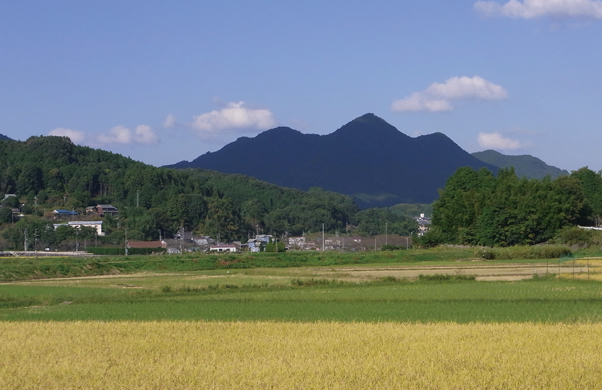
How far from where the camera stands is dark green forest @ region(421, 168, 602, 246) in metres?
82.8

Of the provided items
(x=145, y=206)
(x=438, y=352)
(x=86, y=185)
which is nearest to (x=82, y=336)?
(x=438, y=352)

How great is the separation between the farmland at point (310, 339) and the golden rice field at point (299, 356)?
0.04 m

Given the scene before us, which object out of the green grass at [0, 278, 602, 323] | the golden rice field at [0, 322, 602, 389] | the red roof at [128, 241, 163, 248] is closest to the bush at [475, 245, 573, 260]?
the green grass at [0, 278, 602, 323]

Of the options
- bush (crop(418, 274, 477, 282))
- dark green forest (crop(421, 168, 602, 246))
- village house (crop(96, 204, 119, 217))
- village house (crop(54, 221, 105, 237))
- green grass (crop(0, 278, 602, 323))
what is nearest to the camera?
green grass (crop(0, 278, 602, 323))

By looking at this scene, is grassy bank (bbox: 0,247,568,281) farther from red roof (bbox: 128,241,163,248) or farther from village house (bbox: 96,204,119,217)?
village house (bbox: 96,204,119,217)

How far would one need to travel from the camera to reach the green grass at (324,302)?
25.1 meters

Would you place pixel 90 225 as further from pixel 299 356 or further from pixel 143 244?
pixel 299 356

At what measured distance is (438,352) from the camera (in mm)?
17031

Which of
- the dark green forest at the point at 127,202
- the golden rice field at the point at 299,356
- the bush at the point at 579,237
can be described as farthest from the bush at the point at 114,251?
the golden rice field at the point at 299,356

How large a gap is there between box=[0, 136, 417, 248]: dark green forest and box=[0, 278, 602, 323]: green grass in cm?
8617

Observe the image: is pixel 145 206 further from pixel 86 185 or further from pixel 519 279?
pixel 519 279

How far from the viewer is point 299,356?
16750mm

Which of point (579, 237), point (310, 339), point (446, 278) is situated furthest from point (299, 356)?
point (579, 237)

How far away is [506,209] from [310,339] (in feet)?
223
